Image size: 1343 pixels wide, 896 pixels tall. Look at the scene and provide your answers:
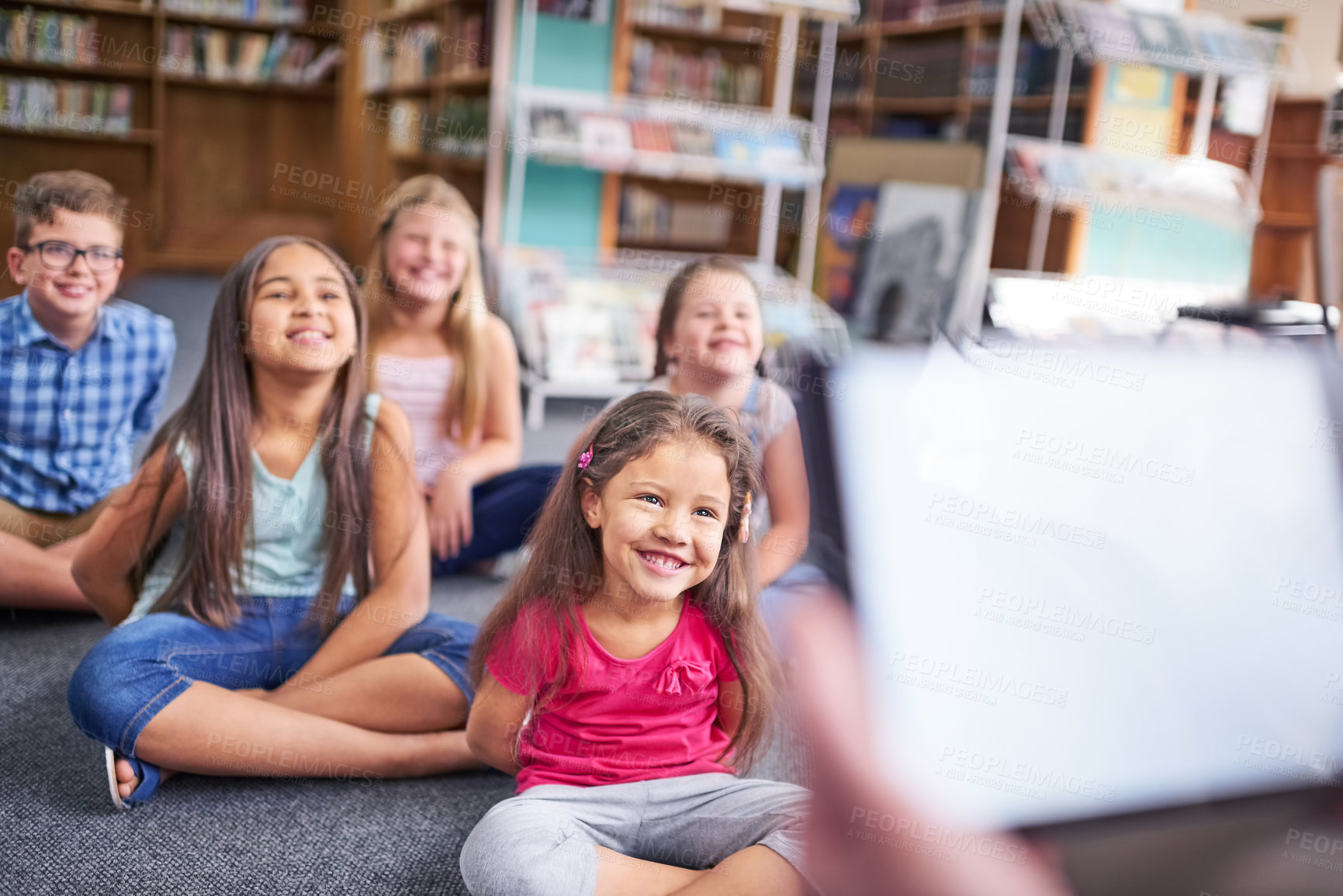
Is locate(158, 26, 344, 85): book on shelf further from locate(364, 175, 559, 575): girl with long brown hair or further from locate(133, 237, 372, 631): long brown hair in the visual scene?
locate(133, 237, 372, 631): long brown hair

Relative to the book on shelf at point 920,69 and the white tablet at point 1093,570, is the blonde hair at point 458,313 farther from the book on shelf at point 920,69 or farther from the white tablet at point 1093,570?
the book on shelf at point 920,69

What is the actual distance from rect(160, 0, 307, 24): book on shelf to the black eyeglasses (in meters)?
5.09

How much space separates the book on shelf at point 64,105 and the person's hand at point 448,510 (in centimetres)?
508

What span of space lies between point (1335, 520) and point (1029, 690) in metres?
0.39

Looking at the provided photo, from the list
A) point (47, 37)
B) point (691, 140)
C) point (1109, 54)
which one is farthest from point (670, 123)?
point (47, 37)

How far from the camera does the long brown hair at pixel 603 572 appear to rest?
3.94ft

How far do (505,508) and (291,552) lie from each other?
0.60m

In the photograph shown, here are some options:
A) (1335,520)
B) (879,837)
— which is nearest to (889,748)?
(879,837)

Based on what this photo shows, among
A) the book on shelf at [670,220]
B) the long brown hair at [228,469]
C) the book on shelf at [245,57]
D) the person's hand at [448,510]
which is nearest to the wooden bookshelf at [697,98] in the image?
the book on shelf at [670,220]

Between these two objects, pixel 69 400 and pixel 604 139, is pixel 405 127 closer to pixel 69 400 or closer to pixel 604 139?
pixel 604 139

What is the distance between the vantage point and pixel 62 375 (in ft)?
6.24

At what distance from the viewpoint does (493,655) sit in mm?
1225

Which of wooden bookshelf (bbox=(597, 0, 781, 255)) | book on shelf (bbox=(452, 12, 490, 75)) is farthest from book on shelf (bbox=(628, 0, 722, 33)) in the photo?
book on shelf (bbox=(452, 12, 490, 75))

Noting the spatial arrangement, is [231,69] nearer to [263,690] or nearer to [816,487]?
[263,690]
